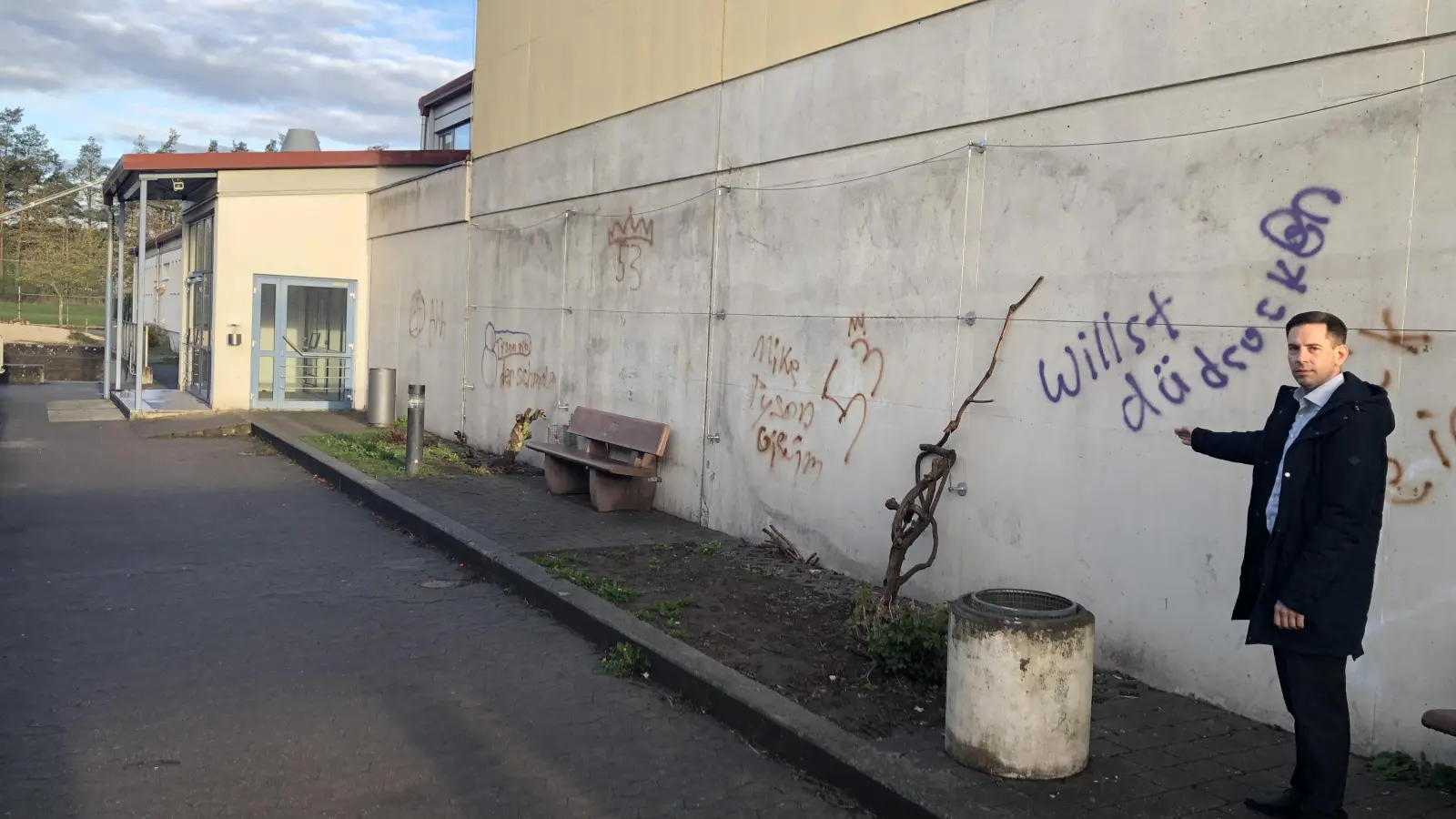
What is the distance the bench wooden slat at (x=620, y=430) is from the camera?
9.98m

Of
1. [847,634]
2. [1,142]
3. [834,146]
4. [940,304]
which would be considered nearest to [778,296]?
[834,146]

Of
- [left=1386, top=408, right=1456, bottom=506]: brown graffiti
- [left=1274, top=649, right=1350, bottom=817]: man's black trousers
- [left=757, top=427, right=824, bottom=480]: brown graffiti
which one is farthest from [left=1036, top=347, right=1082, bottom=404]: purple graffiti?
[left=1274, top=649, right=1350, bottom=817]: man's black trousers

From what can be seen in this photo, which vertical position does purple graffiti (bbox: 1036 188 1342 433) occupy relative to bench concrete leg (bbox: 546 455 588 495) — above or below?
above

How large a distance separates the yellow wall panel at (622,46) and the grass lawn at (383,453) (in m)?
3.91

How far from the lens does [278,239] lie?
18.2m

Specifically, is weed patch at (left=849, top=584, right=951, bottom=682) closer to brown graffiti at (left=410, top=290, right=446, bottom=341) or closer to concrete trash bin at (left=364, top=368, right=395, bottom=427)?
brown graffiti at (left=410, top=290, right=446, bottom=341)

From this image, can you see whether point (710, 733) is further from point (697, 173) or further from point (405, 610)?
point (697, 173)

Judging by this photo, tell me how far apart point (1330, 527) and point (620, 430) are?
297 inches

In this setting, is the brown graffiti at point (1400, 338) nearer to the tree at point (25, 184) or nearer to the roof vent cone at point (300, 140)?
the roof vent cone at point (300, 140)

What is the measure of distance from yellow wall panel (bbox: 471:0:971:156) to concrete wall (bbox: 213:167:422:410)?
198 inches

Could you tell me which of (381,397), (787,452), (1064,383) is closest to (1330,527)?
(1064,383)

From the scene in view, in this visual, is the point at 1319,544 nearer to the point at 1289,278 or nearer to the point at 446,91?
the point at 1289,278

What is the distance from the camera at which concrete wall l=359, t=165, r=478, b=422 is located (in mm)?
14852

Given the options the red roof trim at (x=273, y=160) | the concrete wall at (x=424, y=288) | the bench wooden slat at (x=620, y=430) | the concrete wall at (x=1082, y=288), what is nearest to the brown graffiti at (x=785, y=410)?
the concrete wall at (x=1082, y=288)
